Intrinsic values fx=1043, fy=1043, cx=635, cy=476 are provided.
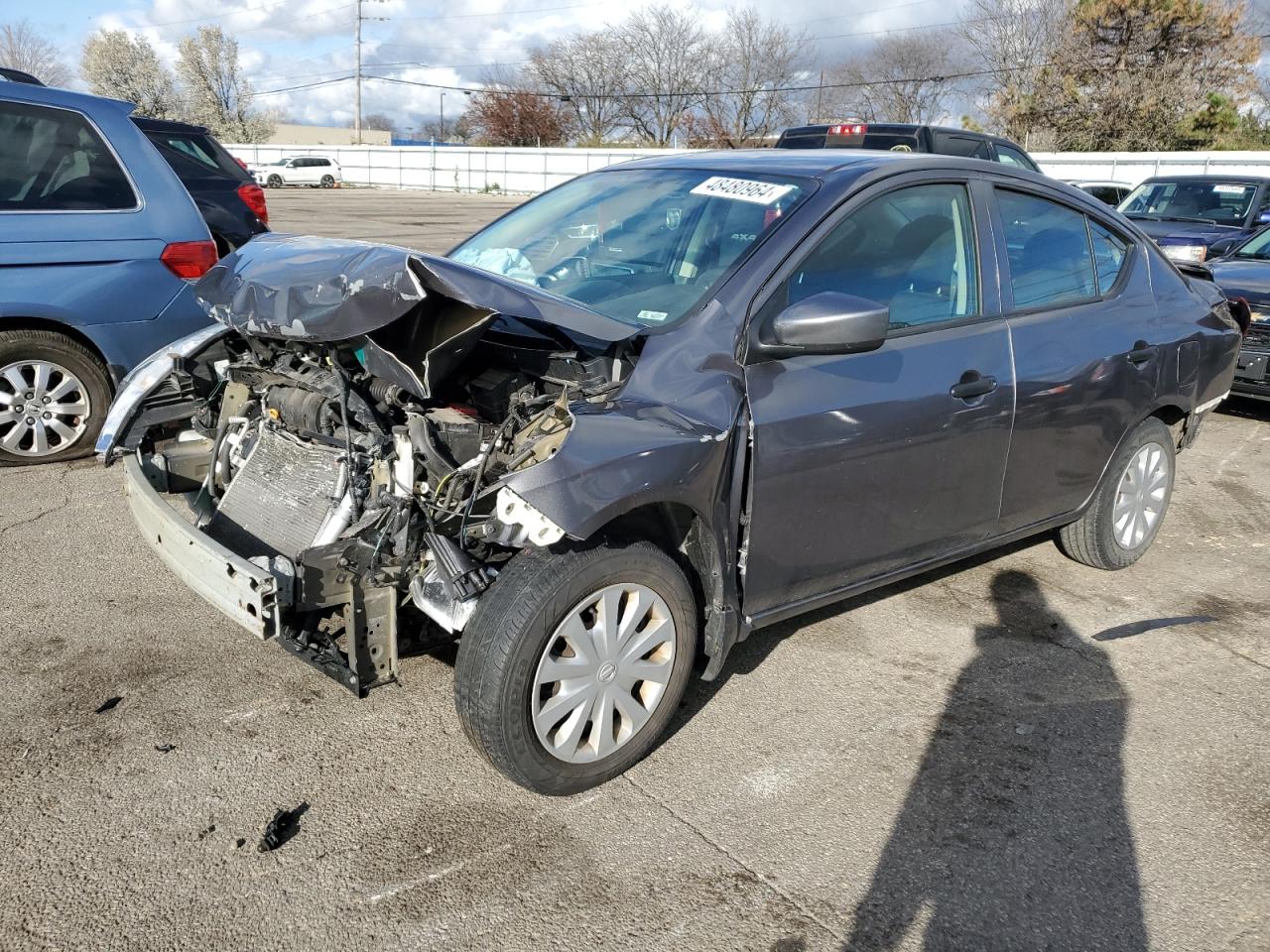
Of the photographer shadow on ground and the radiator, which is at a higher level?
the radiator

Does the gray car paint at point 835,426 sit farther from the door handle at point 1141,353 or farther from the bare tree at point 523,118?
the bare tree at point 523,118

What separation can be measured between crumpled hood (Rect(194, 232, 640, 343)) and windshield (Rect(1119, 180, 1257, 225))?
12.4 meters

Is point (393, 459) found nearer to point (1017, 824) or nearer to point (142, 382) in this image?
point (142, 382)

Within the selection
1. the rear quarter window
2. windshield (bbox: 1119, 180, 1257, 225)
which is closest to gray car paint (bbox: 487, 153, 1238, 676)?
the rear quarter window

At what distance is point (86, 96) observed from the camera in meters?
5.66

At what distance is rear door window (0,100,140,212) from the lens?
5.31 m

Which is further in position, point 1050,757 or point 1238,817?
point 1050,757

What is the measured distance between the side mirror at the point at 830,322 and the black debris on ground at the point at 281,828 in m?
1.91

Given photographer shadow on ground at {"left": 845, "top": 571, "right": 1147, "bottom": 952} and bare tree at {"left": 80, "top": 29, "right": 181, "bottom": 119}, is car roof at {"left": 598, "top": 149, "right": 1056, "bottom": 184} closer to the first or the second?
photographer shadow on ground at {"left": 845, "top": 571, "right": 1147, "bottom": 952}

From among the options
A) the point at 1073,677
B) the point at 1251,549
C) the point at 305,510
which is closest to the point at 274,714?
the point at 305,510

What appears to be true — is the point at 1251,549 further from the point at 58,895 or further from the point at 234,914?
the point at 58,895

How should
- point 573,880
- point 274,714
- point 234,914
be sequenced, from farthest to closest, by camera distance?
point 274,714, point 573,880, point 234,914

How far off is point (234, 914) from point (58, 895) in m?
0.44

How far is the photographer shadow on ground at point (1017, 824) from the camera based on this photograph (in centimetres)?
258
